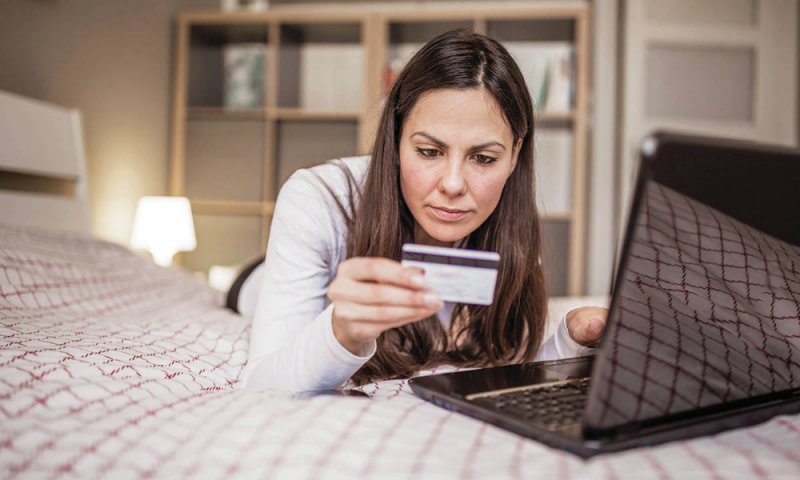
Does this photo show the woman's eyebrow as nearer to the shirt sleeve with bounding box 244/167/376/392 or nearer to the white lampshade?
the shirt sleeve with bounding box 244/167/376/392

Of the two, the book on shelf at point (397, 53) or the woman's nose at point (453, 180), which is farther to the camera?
the book on shelf at point (397, 53)

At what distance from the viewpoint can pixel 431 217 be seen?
38.3 inches

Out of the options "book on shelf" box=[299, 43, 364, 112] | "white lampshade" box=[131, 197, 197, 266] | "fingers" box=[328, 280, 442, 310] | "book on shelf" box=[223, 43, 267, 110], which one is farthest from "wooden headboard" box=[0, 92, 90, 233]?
"fingers" box=[328, 280, 442, 310]

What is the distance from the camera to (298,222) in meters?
0.98

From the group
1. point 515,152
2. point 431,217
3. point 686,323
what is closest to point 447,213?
point 431,217

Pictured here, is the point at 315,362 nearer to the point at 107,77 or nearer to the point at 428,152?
the point at 428,152

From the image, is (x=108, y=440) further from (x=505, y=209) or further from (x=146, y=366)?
(x=505, y=209)

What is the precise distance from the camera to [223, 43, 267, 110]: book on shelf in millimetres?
3229

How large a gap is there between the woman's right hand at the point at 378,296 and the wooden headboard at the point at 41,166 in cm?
157

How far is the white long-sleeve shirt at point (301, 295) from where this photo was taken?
0.77 metres

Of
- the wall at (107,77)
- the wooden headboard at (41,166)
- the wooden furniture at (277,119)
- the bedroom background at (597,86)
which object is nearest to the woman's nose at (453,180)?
the wooden headboard at (41,166)

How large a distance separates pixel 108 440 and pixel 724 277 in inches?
23.7

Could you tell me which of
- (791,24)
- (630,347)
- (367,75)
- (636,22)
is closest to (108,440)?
(630,347)

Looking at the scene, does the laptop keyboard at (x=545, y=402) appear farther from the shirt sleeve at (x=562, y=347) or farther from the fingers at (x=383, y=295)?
the shirt sleeve at (x=562, y=347)
